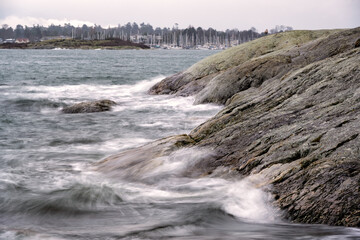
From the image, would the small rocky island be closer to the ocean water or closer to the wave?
the ocean water

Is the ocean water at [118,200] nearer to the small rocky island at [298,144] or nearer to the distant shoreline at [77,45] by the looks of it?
the small rocky island at [298,144]

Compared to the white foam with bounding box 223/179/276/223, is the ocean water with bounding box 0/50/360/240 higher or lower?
lower

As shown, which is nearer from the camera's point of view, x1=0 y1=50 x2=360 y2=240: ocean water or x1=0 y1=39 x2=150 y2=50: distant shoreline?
x1=0 y1=50 x2=360 y2=240: ocean water

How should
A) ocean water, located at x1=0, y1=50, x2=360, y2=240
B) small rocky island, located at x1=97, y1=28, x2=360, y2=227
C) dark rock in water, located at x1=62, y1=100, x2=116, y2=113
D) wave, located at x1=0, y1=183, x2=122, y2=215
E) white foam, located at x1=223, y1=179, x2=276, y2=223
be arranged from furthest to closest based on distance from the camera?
dark rock in water, located at x1=62, y1=100, x2=116, y2=113, wave, located at x1=0, y1=183, x2=122, y2=215, white foam, located at x1=223, y1=179, x2=276, y2=223, ocean water, located at x1=0, y1=50, x2=360, y2=240, small rocky island, located at x1=97, y1=28, x2=360, y2=227

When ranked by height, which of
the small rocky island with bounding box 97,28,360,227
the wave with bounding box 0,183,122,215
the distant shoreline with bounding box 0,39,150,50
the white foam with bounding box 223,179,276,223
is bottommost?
the wave with bounding box 0,183,122,215

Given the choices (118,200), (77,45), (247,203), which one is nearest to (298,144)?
(247,203)

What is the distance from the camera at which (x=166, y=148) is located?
8992 millimetres

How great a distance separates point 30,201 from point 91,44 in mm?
190504

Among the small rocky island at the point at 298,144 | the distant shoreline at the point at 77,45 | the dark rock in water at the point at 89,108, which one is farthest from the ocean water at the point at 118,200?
the distant shoreline at the point at 77,45

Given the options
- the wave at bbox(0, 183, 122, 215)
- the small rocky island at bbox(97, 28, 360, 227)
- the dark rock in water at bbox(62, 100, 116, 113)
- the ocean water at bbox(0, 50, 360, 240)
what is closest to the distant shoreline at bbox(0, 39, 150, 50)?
the dark rock in water at bbox(62, 100, 116, 113)

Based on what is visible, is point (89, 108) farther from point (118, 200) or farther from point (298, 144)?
point (298, 144)

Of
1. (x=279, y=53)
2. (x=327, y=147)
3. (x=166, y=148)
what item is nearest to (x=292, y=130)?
(x=327, y=147)

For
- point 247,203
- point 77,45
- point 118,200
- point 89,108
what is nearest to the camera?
point 247,203

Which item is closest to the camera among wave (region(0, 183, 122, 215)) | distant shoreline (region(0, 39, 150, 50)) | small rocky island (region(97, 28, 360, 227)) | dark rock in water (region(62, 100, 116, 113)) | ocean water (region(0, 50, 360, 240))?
small rocky island (region(97, 28, 360, 227))
